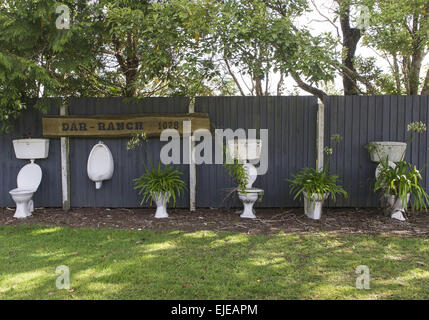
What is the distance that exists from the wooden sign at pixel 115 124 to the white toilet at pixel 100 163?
0.66 feet

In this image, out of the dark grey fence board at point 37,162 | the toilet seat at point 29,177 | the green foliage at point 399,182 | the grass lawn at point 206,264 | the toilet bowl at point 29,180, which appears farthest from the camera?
the dark grey fence board at point 37,162

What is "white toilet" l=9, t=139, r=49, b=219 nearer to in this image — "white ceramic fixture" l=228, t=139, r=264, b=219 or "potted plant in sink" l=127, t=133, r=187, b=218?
"potted plant in sink" l=127, t=133, r=187, b=218

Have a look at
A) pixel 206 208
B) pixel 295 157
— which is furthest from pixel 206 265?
pixel 295 157

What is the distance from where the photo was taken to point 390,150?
14.5 feet

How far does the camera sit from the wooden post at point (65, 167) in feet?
15.9

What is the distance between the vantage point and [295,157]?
16.0 ft

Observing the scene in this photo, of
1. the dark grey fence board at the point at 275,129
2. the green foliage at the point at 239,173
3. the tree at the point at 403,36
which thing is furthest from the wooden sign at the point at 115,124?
the tree at the point at 403,36

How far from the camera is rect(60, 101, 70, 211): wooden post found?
4840 mm

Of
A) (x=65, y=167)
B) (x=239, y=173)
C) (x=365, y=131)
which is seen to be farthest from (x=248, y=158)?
(x=65, y=167)

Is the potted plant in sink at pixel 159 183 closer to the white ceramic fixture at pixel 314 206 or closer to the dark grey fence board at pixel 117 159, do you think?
the dark grey fence board at pixel 117 159

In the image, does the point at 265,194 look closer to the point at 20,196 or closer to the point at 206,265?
the point at 206,265

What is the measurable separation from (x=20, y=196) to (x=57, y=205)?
0.66 m

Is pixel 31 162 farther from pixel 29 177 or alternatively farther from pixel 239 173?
pixel 239 173
